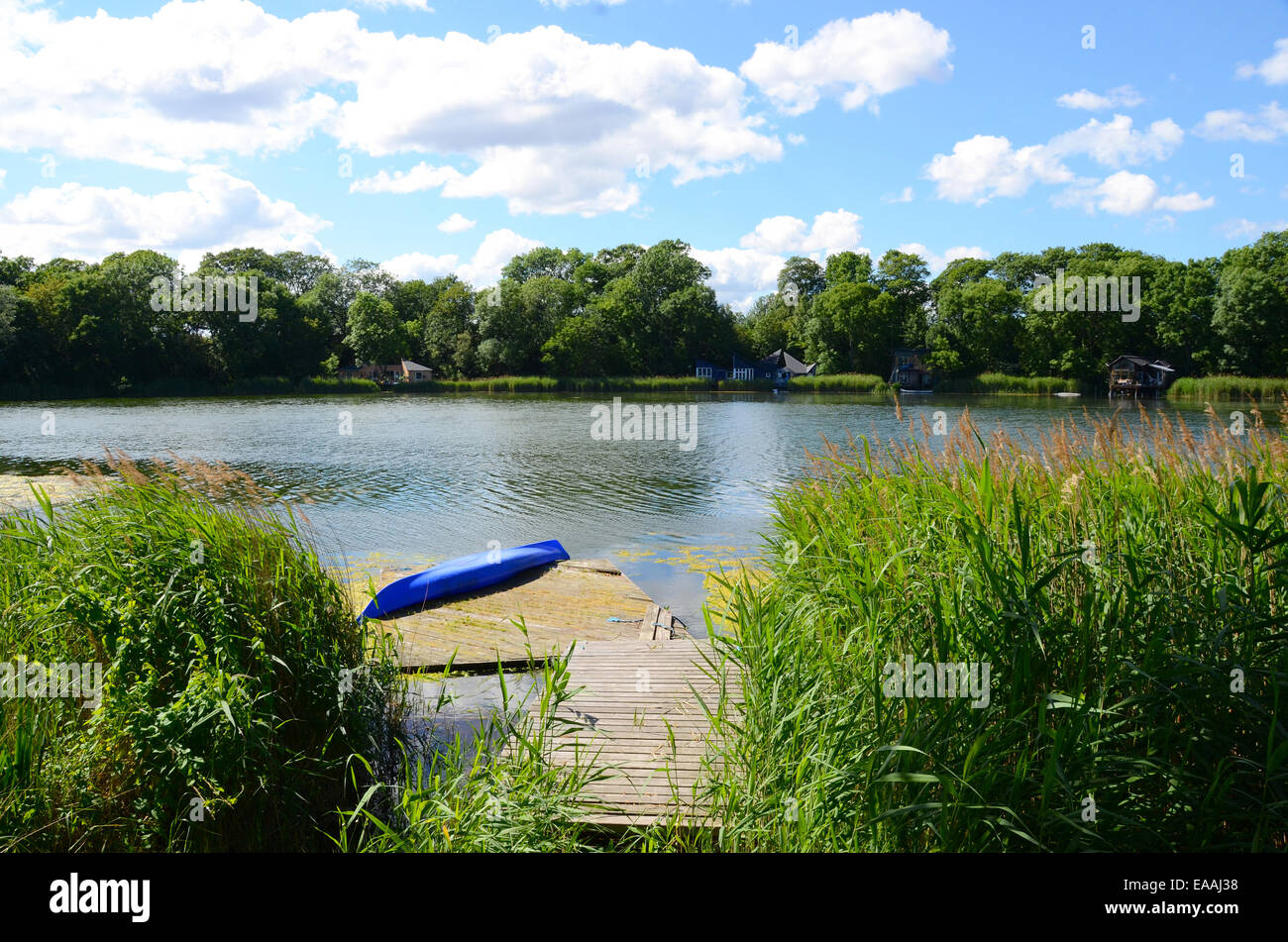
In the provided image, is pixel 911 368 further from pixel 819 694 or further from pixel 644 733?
pixel 819 694

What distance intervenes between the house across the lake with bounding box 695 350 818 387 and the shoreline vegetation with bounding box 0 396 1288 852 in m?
85.2

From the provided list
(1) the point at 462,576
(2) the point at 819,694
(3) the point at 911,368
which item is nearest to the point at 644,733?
(2) the point at 819,694

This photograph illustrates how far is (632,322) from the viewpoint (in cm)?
8619

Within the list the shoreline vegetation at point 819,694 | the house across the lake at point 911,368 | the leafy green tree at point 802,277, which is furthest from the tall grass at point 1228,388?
the shoreline vegetation at point 819,694

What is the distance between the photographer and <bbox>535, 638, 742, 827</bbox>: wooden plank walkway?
4152 millimetres

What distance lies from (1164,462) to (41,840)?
6.84 metres

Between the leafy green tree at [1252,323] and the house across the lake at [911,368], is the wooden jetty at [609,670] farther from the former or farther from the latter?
the house across the lake at [911,368]

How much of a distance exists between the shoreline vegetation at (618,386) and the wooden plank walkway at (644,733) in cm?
6920

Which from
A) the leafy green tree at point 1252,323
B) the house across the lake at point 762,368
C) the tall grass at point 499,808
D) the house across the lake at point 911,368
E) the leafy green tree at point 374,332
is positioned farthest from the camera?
the house across the lake at point 762,368

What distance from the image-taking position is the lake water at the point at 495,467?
14562 millimetres

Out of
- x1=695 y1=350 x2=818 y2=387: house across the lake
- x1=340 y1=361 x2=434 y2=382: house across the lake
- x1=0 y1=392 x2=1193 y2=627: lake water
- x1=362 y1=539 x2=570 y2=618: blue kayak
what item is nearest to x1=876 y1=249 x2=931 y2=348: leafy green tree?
x1=695 y1=350 x2=818 y2=387: house across the lake

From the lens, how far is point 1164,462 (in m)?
5.79

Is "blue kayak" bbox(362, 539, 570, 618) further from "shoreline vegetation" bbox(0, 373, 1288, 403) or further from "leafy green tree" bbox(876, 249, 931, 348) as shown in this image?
"leafy green tree" bbox(876, 249, 931, 348)
